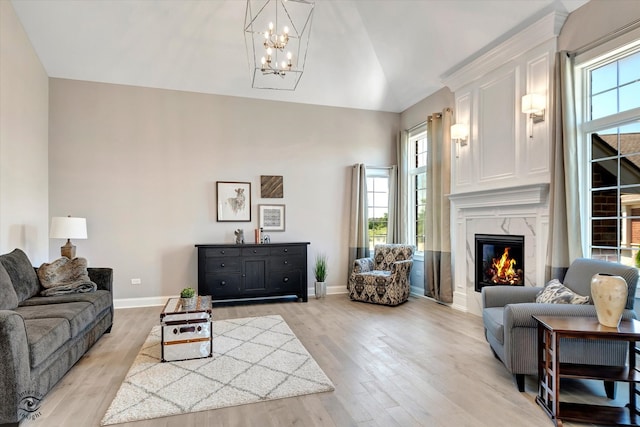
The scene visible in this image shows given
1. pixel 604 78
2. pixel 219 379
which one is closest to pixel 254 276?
pixel 219 379

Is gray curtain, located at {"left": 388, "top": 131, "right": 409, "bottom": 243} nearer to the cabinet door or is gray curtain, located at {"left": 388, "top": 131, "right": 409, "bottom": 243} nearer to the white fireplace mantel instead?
the white fireplace mantel

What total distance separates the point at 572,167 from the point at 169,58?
555cm

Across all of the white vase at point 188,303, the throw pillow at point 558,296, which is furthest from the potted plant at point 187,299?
the throw pillow at point 558,296

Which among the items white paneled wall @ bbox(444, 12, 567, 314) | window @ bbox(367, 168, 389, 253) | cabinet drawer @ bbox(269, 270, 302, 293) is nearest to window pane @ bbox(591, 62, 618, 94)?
white paneled wall @ bbox(444, 12, 567, 314)

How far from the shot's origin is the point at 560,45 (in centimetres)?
377

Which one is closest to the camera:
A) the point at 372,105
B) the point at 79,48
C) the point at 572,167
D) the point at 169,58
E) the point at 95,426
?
the point at 95,426

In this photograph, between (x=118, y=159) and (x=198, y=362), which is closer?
(x=198, y=362)

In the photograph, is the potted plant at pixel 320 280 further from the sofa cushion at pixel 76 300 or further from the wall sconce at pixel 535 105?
the wall sconce at pixel 535 105

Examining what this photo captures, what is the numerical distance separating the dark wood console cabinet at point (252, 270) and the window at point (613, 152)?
12.9 ft

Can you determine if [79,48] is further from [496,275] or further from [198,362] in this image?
[496,275]

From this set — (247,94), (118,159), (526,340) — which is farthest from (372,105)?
(526,340)

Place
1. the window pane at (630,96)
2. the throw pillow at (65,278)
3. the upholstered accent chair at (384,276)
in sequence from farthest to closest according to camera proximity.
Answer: the upholstered accent chair at (384,276), the throw pillow at (65,278), the window pane at (630,96)

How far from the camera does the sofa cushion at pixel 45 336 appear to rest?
2410 millimetres

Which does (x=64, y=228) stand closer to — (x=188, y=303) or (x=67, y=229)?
(x=67, y=229)
